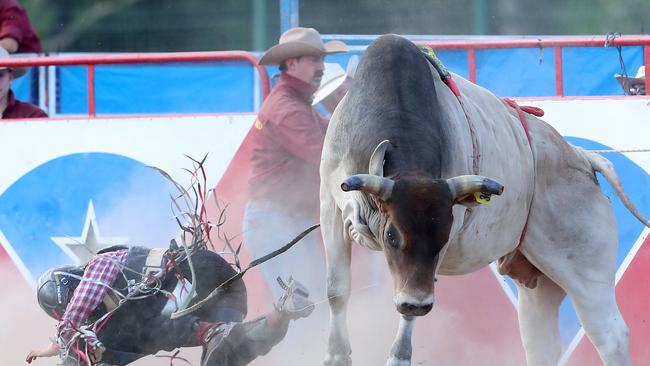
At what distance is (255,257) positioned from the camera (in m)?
5.87

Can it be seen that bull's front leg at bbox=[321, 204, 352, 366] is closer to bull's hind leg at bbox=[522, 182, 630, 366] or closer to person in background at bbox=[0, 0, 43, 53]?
bull's hind leg at bbox=[522, 182, 630, 366]

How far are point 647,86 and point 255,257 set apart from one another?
2.22 metres

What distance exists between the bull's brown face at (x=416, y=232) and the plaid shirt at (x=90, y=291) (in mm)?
1559

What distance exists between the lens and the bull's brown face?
3812 millimetres

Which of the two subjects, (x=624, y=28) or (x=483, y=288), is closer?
(x=483, y=288)

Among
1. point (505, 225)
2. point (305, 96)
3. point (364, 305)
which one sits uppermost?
point (305, 96)

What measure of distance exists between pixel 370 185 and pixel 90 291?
5.35ft

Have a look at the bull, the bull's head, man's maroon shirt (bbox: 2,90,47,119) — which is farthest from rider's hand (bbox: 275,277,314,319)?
man's maroon shirt (bbox: 2,90,47,119)

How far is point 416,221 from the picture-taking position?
3822mm

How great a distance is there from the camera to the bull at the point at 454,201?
385 centimetres

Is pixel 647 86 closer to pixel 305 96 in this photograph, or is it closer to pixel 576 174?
pixel 576 174

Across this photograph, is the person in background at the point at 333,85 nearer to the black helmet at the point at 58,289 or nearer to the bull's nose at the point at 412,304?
the black helmet at the point at 58,289

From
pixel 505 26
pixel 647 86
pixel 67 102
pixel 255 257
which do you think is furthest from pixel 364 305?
pixel 505 26

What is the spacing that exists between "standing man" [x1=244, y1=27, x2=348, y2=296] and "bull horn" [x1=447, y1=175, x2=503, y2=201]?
188cm
